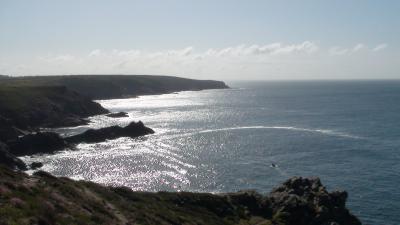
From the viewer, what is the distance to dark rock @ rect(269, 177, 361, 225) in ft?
211

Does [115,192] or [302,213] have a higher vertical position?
[115,192]

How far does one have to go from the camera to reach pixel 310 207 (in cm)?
6588

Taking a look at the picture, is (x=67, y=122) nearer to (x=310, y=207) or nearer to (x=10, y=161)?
(x=10, y=161)

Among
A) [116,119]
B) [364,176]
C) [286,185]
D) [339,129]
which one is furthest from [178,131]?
[286,185]

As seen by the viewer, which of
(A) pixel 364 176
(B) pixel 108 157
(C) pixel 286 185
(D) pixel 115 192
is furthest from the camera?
(B) pixel 108 157

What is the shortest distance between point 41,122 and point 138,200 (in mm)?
125032

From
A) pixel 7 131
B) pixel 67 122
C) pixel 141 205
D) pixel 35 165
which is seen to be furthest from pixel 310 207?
pixel 67 122

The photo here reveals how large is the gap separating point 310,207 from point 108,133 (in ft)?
312

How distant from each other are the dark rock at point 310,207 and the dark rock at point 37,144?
75.6 m

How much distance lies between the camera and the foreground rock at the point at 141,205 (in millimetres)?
33656

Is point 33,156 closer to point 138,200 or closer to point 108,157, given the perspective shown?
point 108,157

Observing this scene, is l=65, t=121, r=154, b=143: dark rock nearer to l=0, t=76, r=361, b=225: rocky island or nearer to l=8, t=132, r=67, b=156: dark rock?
l=8, t=132, r=67, b=156: dark rock

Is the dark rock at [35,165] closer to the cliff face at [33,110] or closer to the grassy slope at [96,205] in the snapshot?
the cliff face at [33,110]

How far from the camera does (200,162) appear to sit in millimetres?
112250
